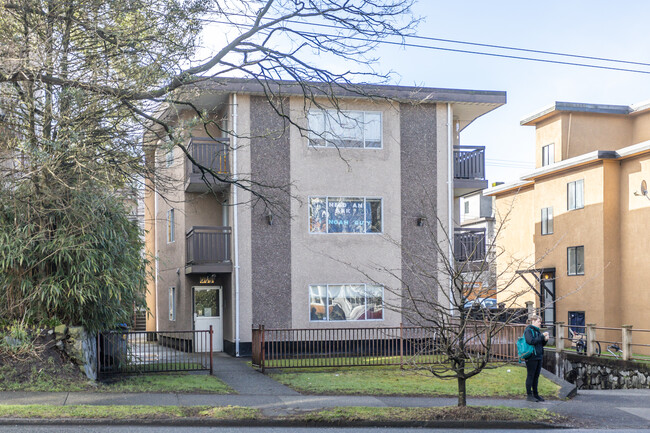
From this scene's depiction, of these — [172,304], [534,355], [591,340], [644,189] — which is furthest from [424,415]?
[644,189]

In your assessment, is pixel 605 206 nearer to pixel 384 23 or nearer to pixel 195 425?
pixel 384 23

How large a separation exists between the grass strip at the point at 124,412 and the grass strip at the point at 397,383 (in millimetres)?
3512

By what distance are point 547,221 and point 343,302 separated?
16.1 meters

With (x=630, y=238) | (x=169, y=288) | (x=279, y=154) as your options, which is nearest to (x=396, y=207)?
(x=279, y=154)

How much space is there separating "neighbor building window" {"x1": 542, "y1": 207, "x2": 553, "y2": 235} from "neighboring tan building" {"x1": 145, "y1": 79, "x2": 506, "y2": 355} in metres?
11.8

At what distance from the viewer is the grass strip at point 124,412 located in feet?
33.9

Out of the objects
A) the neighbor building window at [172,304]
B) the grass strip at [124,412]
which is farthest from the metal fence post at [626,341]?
the neighbor building window at [172,304]

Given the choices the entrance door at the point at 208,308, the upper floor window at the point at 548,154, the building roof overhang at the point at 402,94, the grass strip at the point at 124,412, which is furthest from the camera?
the upper floor window at the point at 548,154

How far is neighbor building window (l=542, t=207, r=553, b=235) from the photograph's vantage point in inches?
1348

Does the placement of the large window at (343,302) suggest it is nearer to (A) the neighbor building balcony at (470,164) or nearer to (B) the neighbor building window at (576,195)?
(A) the neighbor building balcony at (470,164)

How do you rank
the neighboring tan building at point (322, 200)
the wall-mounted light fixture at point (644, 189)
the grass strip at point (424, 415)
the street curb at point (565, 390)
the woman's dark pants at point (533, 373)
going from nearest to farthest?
1. the grass strip at point (424, 415)
2. the woman's dark pants at point (533, 373)
3. the street curb at point (565, 390)
4. the neighboring tan building at point (322, 200)
5. the wall-mounted light fixture at point (644, 189)

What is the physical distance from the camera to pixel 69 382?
1317 centimetres

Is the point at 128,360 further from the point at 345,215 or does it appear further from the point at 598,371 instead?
the point at 598,371

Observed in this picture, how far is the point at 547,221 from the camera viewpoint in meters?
34.6
